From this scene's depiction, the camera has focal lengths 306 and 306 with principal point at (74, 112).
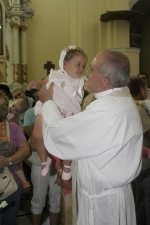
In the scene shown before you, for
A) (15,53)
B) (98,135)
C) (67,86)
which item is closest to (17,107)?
(67,86)

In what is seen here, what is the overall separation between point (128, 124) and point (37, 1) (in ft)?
24.0

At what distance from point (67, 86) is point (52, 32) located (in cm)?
646

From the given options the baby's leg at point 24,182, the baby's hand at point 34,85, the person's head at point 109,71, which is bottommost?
the baby's leg at point 24,182

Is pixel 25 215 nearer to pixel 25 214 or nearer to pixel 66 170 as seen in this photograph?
pixel 25 214

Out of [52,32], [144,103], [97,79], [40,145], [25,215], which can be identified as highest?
[52,32]

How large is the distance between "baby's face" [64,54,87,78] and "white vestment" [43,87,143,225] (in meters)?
0.49

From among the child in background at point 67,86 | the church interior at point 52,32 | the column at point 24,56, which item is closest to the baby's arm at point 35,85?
the child in background at point 67,86

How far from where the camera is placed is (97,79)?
1861 mm

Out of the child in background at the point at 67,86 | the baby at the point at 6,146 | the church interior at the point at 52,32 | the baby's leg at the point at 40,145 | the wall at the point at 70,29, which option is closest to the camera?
the child in background at the point at 67,86

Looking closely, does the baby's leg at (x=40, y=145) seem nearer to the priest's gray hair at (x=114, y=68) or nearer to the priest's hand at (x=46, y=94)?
the priest's hand at (x=46, y=94)

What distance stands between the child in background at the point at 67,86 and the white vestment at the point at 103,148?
1.08 feet

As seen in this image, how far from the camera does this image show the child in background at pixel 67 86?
7.67ft

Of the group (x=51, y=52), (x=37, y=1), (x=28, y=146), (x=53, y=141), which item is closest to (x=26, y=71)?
(x=51, y=52)

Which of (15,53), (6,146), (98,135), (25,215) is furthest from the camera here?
(15,53)
